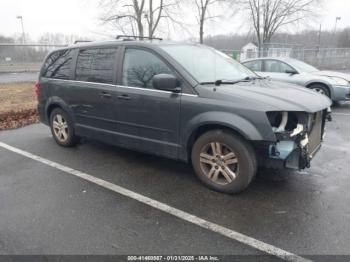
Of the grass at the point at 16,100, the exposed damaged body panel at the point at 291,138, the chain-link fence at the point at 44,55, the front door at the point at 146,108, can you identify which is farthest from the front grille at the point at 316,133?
the chain-link fence at the point at 44,55

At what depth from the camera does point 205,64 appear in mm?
4258

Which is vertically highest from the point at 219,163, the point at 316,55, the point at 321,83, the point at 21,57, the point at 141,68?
the point at 316,55

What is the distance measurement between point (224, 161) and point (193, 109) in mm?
719

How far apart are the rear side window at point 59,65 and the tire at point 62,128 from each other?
0.62m

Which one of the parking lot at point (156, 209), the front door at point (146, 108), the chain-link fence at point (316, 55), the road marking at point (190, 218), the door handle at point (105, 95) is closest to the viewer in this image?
the road marking at point (190, 218)

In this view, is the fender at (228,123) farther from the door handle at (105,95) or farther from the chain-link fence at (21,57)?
the chain-link fence at (21,57)

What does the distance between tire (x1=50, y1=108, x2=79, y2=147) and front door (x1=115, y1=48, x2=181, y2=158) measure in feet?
4.21

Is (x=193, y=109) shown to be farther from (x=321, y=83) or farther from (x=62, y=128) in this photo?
(x=321, y=83)

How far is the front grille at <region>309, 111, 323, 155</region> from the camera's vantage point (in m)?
3.69

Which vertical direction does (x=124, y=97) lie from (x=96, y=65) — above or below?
below

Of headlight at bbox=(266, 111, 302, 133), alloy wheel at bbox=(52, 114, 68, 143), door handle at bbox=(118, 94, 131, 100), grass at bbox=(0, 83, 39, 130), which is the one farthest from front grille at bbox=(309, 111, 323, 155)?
grass at bbox=(0, 83, 39, 130)

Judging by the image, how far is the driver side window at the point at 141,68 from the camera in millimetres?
4008

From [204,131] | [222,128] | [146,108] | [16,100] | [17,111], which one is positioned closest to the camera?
[222,128]

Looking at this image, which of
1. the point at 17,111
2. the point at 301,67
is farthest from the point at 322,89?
the point at 17,111
